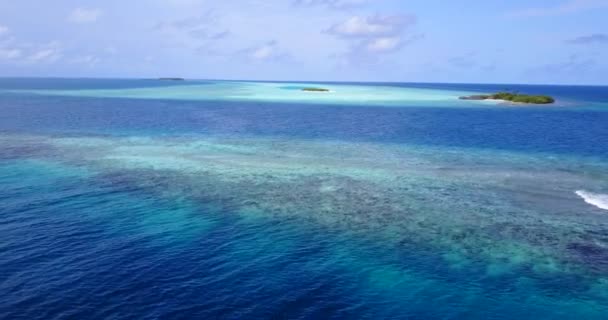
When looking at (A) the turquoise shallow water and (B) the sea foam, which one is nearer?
(A) the turquoise shallow water

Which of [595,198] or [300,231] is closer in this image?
[300,231]

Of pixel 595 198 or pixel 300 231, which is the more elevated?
pixel 595 198

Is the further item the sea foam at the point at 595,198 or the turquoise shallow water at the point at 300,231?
the sea foam at the point at 595,198

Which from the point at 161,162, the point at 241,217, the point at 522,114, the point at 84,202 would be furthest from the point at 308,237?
the point at 522,114
